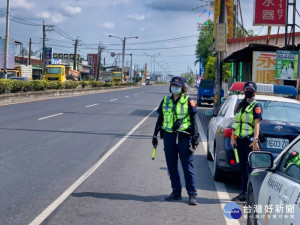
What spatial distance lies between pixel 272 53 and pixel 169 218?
1784 centimetres

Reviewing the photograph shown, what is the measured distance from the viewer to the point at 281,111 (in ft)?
27.3

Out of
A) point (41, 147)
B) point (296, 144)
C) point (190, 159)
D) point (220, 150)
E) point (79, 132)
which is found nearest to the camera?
point (296, 144)

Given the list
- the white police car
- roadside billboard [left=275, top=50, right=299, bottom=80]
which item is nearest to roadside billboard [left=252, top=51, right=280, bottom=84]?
roadside billboard [left=275, top=50, right=299, bottom=80]

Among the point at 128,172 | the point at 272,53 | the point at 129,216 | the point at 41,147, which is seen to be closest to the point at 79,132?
the point at 41,147

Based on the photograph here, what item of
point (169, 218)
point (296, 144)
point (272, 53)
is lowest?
point (169, 218)

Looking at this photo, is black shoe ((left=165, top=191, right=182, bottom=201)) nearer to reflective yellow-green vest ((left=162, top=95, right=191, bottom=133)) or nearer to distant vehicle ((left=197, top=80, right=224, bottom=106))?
reflective yellow-green vest ((left=162, top=95, right=191, bottom=133))

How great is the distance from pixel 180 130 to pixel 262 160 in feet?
8.89

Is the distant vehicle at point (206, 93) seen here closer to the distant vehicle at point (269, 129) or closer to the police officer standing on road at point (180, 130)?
the distant vehicle at point (269, 129)

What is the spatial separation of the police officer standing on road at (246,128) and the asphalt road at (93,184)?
0.55 m

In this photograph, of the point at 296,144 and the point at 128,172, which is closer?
the point at 296,144

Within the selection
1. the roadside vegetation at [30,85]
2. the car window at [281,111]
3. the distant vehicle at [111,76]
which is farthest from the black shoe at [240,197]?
the distant vehicle at [111,76]

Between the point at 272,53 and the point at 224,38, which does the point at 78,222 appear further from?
the point at 272,53

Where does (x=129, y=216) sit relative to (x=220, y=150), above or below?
below

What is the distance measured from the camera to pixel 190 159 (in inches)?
274
